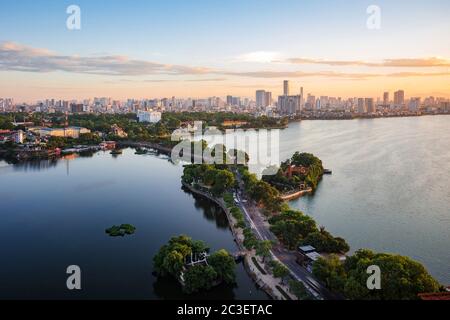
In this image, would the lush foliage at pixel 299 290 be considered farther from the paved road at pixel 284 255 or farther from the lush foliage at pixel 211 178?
the lush foliage at pixel 211 178

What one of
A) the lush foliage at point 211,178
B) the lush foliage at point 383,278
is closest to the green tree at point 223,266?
the lush foliage at point 383,278

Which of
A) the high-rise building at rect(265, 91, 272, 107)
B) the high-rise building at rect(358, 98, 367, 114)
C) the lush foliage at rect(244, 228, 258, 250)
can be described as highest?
the high-rise building at rect(265, 91, 272, 107)

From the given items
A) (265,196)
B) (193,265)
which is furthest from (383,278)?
(265,196)

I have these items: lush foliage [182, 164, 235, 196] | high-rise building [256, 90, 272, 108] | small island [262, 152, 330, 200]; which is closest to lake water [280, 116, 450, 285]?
small island [262, 152, 330, 200]

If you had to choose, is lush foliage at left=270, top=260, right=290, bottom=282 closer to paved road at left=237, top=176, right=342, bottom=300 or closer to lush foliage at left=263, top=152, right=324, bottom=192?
paved road at left=237, top=176, right=342, bottom=300
